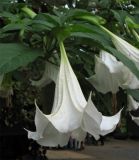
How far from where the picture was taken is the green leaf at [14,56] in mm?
972

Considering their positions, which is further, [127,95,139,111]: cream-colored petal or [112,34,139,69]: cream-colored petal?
[127,95,139,111]: cream-colored petal

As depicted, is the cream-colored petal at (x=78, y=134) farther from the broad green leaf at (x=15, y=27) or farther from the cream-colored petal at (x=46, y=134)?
the broad green leaf at (x=15, y=27)

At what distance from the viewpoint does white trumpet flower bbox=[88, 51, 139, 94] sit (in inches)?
42.2

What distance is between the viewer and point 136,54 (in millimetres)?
1080

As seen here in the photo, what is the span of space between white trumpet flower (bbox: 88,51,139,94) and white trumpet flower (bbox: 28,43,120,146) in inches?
3.4

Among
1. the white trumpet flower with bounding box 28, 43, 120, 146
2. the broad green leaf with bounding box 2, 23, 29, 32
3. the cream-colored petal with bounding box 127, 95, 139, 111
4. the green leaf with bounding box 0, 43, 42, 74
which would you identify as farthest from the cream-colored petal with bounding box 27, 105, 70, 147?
the cream-colored petal with bounding box 127, 95, 139, 111

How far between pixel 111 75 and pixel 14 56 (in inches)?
9.0

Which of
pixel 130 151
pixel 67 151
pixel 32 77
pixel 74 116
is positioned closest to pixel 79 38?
pixel 74 116

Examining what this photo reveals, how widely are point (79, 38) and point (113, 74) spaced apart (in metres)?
0.11

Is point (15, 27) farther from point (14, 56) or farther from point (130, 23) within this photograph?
point (130, 23)

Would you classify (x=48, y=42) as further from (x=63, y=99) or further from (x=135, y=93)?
(x=135, y=93)

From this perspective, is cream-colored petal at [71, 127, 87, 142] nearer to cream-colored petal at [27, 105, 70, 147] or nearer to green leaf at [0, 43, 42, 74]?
cream-colored petal at [27, 105, 70, 147]

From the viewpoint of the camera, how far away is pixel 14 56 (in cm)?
100

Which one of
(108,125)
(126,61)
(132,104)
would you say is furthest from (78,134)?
(132,104)
